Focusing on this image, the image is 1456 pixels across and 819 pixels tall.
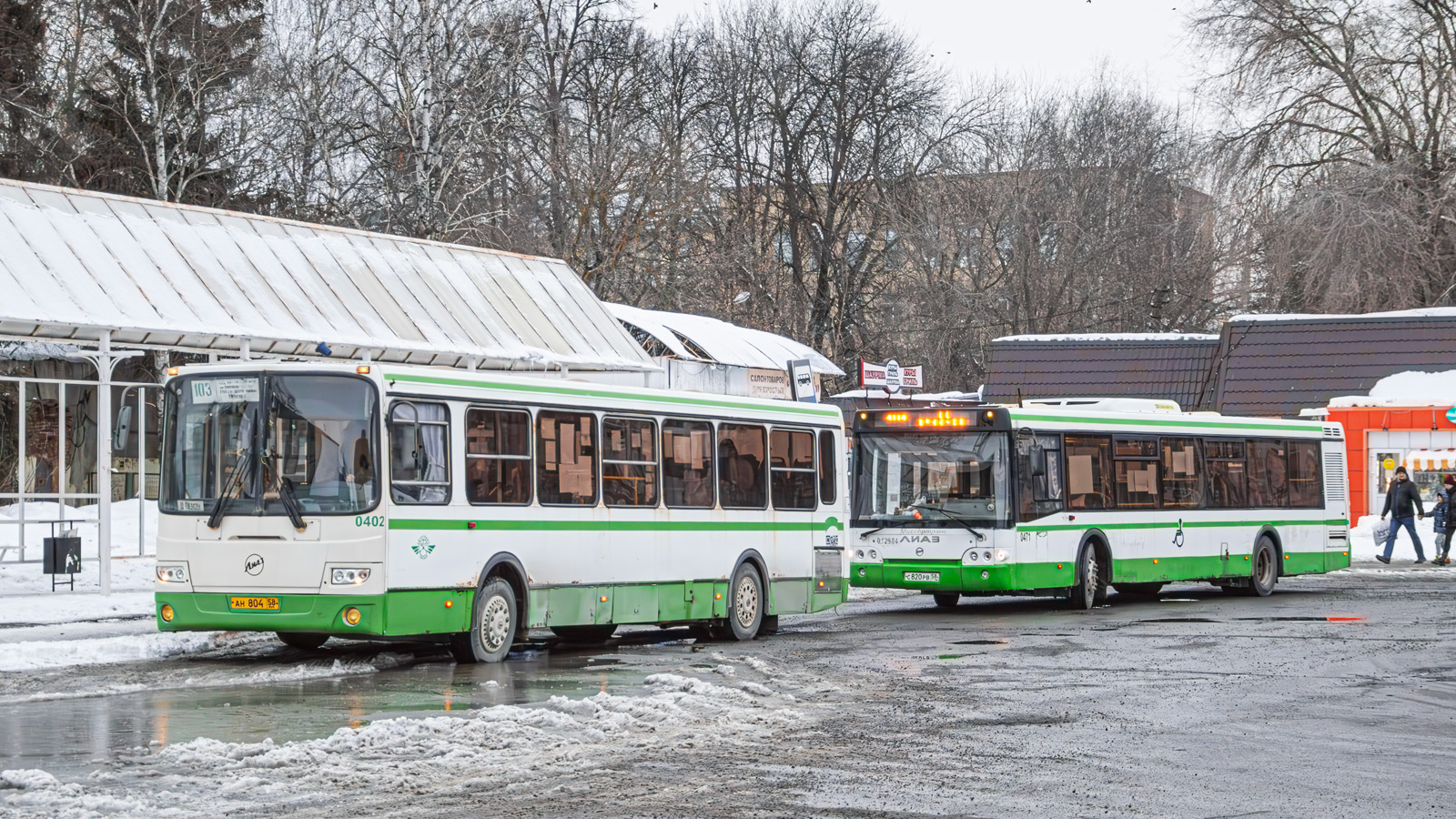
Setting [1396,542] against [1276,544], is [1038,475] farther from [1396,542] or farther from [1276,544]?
[1396,542]

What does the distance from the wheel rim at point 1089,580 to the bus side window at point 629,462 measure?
7760mm

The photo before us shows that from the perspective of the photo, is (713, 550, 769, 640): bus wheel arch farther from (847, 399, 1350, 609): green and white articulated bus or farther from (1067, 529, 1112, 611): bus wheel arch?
(1067, 529, 1112, 611): bus wheel arch

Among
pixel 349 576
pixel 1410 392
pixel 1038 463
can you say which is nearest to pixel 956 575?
pixel 1038 463

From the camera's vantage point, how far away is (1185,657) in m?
16.2

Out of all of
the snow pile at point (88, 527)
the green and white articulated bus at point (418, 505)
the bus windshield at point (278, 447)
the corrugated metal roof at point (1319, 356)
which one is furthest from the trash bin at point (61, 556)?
the corrugated metal roof at point (1319, 356)

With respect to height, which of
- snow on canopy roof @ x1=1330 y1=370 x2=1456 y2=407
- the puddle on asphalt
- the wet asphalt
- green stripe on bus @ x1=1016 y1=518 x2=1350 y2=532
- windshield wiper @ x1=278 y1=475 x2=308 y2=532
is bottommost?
the wet asphalt

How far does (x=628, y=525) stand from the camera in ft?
57.3

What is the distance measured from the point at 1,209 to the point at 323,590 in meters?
9.47

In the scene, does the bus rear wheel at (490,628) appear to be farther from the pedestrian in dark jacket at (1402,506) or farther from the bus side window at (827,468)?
the pedestrian in dark jacket at (1402,506)

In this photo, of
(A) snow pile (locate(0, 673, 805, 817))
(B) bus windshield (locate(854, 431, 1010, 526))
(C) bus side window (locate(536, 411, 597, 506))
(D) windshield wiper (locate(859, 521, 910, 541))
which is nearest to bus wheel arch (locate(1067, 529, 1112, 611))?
(B) bus windshield (locate(854, 431, 1010, 526))

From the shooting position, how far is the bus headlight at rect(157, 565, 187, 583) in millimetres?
15156

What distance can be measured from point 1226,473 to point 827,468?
8350mm

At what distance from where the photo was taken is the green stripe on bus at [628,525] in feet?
49.8

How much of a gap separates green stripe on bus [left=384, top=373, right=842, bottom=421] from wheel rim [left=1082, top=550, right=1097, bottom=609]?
4.73m
